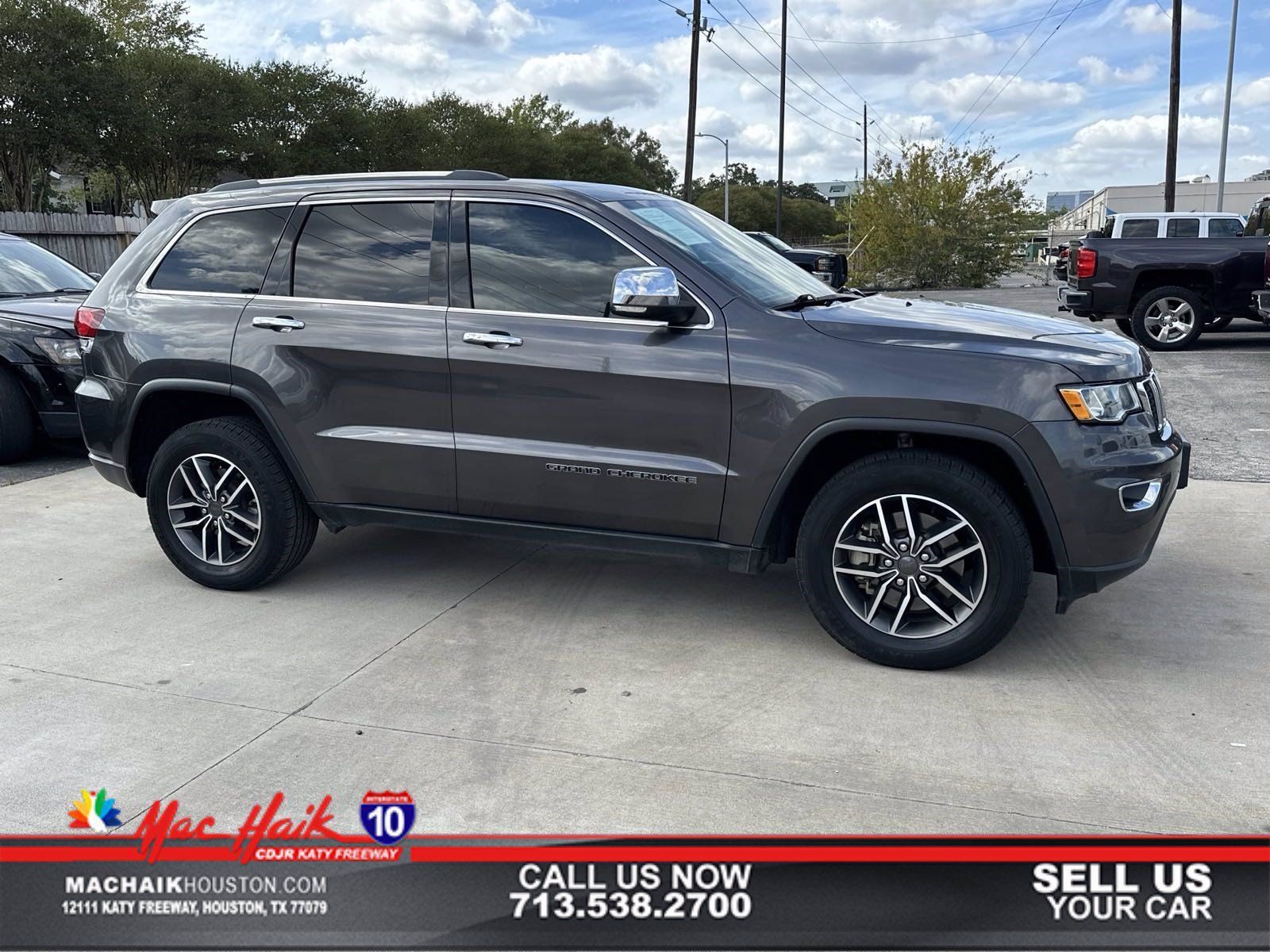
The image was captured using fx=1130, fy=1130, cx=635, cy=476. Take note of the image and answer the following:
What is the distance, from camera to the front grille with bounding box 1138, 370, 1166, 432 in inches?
166

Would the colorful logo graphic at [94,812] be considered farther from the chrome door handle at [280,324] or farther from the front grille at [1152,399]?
the front grille at [1152,399]

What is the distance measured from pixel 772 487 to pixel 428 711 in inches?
58.6

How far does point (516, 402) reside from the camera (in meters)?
4.53

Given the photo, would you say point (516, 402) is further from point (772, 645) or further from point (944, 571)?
point (944, 571)

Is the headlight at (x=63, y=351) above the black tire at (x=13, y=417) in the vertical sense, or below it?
above

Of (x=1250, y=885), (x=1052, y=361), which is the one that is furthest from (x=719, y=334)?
(x=1250, y=885)

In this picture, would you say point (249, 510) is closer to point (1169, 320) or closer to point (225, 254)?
point (225, 254)

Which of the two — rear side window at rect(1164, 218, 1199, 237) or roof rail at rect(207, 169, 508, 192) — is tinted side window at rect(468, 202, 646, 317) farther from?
rear side window at rect(1164, 218, 1199, 237)

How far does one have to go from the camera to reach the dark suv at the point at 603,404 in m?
4.04

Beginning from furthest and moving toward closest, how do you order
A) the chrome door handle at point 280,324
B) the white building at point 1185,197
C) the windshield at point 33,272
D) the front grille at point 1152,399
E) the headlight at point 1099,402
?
the white building at point 1185,197 → the windshield at point 33,272 → the chrome door handle at point 280,324 → the front grille at point 1152,399 → the headlight at point 1099,402

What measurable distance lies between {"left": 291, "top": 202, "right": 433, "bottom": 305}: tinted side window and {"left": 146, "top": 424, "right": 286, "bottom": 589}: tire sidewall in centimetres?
77

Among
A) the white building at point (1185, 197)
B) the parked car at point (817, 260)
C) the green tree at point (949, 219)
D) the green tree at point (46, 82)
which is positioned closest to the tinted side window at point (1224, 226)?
the parked car at point (817, 260)

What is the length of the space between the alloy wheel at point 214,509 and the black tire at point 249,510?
14mm

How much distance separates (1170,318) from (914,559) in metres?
11.1
